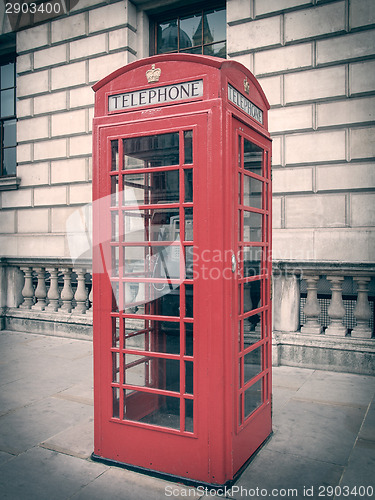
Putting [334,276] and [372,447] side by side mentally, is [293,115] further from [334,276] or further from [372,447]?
[372,447]

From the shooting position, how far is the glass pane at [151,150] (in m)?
2.77

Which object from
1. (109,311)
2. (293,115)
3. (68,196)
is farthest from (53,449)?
(68,196)

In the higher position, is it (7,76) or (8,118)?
(7,76)

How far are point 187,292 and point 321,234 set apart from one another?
4123mm

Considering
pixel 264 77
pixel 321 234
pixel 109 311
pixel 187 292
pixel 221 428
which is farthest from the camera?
pixel 264 77

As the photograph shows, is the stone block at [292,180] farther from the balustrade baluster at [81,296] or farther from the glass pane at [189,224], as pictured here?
the glass pane at [189,224]

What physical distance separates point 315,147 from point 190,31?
326 centimetres

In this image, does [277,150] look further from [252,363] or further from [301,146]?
[252,363]

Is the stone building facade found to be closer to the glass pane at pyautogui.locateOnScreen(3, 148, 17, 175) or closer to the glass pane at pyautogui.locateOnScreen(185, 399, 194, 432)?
the glass pane at pyautogui.locateOnScreen(3, 148, 17, 175)

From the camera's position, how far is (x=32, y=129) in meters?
9.02

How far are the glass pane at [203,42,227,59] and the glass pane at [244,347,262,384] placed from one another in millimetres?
5961

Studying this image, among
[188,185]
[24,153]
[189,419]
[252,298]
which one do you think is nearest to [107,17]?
[24,153]

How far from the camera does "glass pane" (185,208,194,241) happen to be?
2.58 m

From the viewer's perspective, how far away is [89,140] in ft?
27.4
